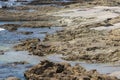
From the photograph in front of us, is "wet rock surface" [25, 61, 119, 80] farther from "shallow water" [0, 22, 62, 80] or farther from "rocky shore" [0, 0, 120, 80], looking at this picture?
"shallow water" [0, 22, 62, 80]

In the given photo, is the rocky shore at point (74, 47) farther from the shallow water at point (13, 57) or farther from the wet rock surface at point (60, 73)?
the shallow water at point (13, 57)

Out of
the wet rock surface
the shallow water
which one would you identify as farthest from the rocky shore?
the shallow water

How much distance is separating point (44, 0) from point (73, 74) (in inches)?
1956

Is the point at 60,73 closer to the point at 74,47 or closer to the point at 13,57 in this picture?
the point at 13,57

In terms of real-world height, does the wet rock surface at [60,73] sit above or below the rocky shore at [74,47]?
above

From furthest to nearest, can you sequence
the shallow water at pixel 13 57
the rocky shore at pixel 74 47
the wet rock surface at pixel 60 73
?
the shallow water at pixel 13 57 < the rocky shore at pixel 74 47 < the wet rock surface at pixel 60 73

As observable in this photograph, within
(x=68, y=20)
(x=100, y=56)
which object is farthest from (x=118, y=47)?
(x=68, y=20)

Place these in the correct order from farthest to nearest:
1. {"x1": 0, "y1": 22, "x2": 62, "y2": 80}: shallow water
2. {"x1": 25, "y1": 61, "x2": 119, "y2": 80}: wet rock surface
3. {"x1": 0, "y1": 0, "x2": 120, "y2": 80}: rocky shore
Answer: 1. {"x1": 0, "y1": 22, "x2": 62, "y2": 80}: shallow water
2. {"x1": 0, "y1": 0, "x2": 120, "y2": 80}: rocky shore
3. {"x1": 25, "y1": 61, "x2": 119, "y2": 80}: wet rock surface

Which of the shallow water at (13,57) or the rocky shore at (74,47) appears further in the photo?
the shallow water at (13,57)

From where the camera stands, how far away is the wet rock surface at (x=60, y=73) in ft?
51.9

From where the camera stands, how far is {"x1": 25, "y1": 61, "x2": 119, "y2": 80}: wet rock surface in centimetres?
1582

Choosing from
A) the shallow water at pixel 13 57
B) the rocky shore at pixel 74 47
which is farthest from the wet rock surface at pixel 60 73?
the shallow water at pixel 13 57

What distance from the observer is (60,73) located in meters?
16.9

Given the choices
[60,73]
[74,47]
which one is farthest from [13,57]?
[60,73]
